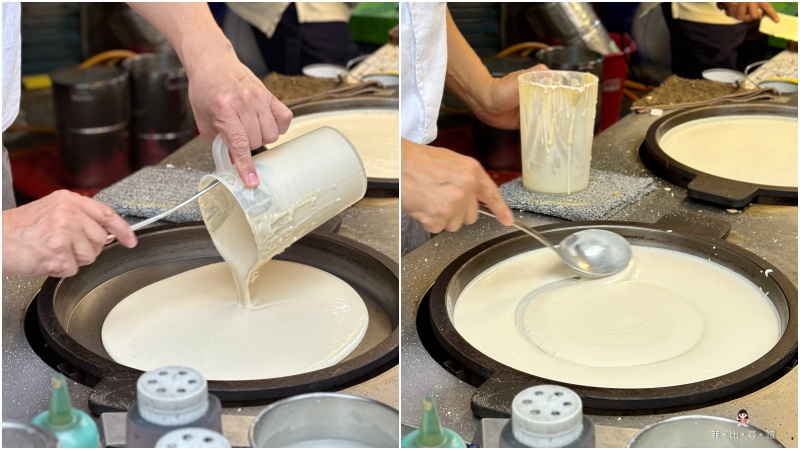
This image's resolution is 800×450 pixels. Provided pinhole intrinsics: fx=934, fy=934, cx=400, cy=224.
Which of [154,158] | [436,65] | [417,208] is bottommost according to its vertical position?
[154,158]

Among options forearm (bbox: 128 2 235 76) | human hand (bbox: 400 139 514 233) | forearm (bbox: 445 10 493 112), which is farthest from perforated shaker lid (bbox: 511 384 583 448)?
forearm (bbox: 445 10 493 112)

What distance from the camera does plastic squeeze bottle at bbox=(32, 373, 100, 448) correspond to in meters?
0.67

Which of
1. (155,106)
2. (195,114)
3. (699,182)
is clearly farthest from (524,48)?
(195,114)

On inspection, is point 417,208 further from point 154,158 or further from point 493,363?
point 154,158

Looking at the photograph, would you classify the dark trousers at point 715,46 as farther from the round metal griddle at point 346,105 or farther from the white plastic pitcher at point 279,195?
the white plastic pitcher at point 279,195

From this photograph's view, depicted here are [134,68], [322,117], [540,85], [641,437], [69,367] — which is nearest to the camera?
[641,437]

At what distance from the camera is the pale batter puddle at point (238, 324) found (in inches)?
45.8

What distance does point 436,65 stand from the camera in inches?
51.7

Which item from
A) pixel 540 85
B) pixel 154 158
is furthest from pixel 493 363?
pixel 154 158

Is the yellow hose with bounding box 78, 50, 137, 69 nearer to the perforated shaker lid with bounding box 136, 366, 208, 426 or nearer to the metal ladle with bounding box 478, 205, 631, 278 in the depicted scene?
the metal ladle with bounding box 478, 205, 631, 278

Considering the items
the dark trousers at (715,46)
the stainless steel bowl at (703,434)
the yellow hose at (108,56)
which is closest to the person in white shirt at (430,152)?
the stainless steel bowl at (703,434)

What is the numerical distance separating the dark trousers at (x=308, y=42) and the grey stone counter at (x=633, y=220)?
140cm

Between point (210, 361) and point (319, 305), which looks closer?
point (210, 361)

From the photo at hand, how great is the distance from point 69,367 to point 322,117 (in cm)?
98
